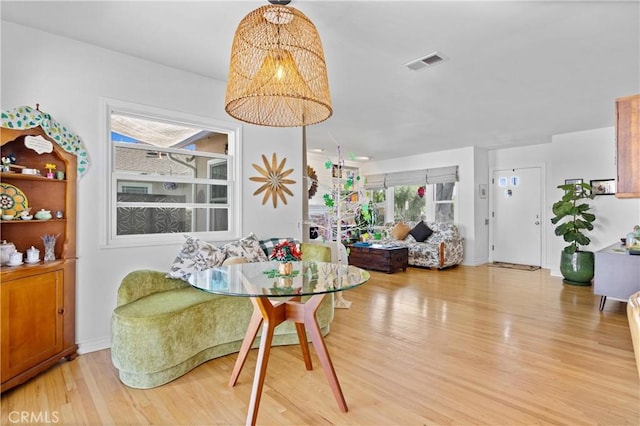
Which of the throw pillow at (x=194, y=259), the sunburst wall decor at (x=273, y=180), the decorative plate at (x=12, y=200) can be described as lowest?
the throw pillow at (x=194, y=259)

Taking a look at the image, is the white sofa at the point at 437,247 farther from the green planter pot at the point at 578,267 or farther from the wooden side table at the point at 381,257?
the green planter pot at the point at 578,267

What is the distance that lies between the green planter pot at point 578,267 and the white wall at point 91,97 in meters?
5.35

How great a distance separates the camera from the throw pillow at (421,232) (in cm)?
666

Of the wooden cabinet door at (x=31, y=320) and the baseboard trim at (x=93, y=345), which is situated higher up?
the wooden cabinet door at (x=31, y=320)

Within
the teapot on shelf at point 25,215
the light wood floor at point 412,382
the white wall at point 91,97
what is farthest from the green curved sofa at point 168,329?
the teapot on shelf at point 25,215

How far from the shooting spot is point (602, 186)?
508 centimetres

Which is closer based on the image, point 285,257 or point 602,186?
point 285,257

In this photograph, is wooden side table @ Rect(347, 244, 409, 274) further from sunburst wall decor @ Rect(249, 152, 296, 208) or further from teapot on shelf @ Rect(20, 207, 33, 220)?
teapot on shelf @ Rect(20, 207, 33, 220)

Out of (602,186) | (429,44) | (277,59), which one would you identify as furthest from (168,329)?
(602,186)

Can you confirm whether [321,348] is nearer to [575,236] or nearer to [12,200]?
[12,200]

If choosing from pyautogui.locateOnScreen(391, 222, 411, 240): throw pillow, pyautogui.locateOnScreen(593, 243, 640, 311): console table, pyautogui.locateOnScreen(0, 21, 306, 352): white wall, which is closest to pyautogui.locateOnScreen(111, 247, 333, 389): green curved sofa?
pyautogui.locateOnScreen(0, 21, 306, 352): white wall

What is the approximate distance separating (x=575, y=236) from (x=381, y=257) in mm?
2871

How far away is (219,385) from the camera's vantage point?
2.16 meters

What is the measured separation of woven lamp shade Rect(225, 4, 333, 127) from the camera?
1.68 m
